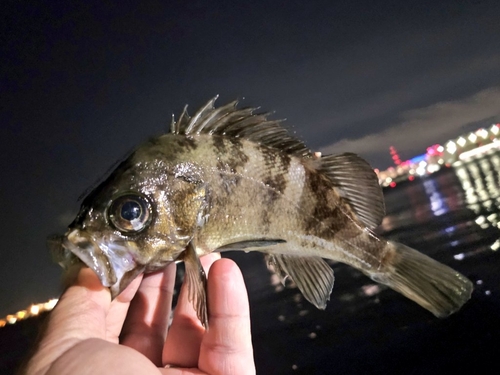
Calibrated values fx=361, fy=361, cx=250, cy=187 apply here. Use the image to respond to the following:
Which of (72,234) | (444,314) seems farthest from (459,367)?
(72,234)

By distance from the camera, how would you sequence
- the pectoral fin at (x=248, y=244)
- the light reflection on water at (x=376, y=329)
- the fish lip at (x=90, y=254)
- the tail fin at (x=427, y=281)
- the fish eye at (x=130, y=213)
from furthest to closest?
the light reflection on water at (x=376, y=329)
the tail fin at (x=427, y=281)
the pectoral fin at (x=248, y=244)
the fish eye at (x=130, y=213)
the fish lip at (x=90, y=254)

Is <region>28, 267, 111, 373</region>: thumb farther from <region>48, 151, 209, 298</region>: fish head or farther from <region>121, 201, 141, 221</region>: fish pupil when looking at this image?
<region>121, 201, 141, 221</region>: fish pupil

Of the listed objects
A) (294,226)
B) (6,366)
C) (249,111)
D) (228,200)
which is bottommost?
(6,366)

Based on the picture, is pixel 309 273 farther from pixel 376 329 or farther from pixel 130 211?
pixel 376 329

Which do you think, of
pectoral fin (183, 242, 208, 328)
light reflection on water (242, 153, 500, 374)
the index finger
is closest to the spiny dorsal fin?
the index finger

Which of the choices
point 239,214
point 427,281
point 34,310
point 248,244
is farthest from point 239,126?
point 34,310

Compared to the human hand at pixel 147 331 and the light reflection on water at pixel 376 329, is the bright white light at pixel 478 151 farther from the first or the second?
the human hand at pixel 147 331

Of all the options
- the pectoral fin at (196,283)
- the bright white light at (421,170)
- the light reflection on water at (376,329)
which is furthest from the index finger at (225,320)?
the bright white light at (421,170)

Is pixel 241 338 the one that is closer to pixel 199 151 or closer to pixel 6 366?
pixel 199 151
